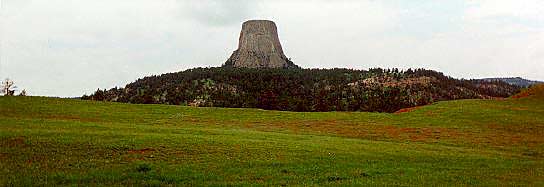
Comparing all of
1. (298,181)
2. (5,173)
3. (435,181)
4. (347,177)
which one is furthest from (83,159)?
(435,181)

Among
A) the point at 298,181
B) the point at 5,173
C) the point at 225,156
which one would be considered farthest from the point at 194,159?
the point at 5,173

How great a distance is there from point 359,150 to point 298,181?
11.5 metres

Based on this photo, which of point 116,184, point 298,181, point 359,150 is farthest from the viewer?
point 359,150

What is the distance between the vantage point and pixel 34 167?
18656 millimetres

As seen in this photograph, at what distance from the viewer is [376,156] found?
26922mm

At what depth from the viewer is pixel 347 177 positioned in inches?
780

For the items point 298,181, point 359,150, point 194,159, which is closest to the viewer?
point 298,181

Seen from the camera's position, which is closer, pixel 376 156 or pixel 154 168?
pixel 154 168

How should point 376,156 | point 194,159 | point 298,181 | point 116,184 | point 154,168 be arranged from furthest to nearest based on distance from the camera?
point 376,156 → point 194,159 → point 154,168 → point 298,181 → point 116,184

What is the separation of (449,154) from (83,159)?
2070 centimetres

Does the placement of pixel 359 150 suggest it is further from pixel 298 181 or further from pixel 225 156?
pixel 298 181

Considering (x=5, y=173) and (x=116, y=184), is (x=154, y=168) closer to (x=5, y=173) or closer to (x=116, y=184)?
(x=116, y=184)

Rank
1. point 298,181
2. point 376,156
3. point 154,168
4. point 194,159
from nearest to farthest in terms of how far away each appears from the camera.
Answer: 1. point 298,181
2. point 154,168
3. point 194,159
4. point 376,156

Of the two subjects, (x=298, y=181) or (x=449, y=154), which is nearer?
(x=298, y=181)
